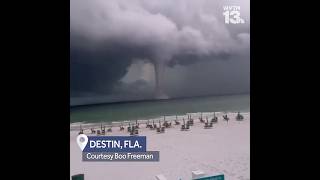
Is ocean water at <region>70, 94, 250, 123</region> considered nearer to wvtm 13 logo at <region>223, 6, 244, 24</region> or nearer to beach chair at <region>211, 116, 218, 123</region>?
beach chair at <region>211, 116, 218, 123</region>

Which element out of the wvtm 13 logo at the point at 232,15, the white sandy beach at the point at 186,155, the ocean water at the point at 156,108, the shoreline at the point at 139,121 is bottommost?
the white sandy beach at the point at 186,155

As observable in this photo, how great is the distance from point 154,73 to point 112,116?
584 millimetres

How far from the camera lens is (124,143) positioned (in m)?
3.97

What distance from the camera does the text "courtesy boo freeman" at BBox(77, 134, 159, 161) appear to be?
3.97 metres

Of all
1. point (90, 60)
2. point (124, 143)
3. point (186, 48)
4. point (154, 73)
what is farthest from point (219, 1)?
point (124, 143)

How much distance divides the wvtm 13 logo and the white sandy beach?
0.90 m

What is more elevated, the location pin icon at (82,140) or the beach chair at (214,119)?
the beach chair at (214,119)

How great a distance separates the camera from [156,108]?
404 centimetres

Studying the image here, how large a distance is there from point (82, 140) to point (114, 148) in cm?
32

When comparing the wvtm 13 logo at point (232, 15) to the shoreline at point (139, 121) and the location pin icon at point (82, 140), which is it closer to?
the shoreline at point (139, 121)

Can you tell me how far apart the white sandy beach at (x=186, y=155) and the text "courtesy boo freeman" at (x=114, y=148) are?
1.7 inches

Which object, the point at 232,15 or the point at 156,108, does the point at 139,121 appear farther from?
the point at 232,15

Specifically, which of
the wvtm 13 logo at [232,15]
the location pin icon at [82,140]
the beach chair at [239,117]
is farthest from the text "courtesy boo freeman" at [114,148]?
the wvtm 13 logo at [232,15]

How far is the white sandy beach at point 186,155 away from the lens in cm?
397
